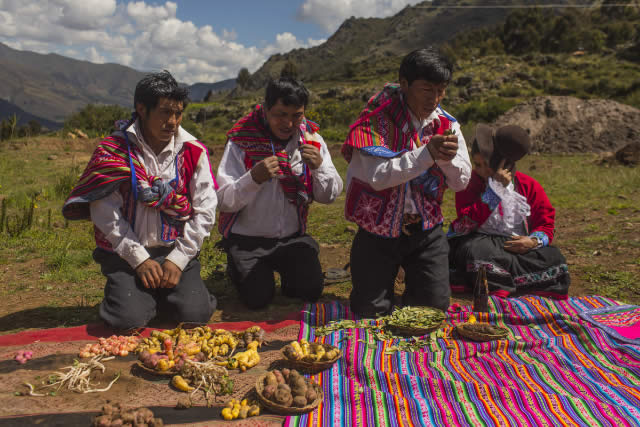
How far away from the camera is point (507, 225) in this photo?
3.97 meters

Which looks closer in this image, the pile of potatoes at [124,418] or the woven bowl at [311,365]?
the pile of potatoes at [124,418]

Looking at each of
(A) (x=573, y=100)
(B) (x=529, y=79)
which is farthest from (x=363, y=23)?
(A) (x=573, y=100)

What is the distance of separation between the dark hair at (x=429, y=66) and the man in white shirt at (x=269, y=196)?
2.44ft

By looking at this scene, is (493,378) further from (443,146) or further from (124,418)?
(124,418)

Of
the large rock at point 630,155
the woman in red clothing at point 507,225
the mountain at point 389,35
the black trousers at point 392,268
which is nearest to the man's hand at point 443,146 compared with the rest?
the black trousers at point 392,268

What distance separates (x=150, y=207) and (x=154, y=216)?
9 centimetres

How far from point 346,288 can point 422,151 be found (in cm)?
169

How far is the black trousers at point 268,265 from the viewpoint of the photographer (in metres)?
3.60

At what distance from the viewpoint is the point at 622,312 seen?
327 centimetres

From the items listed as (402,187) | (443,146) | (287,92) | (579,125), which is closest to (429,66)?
(443,146)

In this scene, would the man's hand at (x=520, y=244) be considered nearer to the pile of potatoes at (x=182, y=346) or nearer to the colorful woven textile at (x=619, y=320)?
the colorful woven textile at (x=619, y=320)

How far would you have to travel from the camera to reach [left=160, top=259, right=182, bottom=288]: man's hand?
3.04 meters

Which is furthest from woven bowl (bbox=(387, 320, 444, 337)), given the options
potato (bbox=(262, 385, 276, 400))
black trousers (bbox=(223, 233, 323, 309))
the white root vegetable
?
the white root vegetable

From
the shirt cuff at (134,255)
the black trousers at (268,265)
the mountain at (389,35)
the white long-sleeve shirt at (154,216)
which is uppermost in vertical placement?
the mountain at (389,35)
